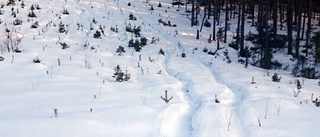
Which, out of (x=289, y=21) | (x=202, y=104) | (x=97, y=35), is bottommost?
(x=202, y=104)

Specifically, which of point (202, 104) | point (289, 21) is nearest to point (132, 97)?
point (202, 104)

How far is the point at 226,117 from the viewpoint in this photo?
19.7 ft

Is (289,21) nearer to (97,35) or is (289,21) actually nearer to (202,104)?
(97,35)

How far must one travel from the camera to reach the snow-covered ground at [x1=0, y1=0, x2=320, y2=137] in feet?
17.1

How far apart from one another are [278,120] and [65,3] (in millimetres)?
18564

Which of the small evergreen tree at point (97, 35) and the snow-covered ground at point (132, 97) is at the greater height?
the small evergreen tree at point (97, 35)

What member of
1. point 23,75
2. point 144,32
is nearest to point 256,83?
point 23,75

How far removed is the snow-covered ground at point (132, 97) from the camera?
205 inches

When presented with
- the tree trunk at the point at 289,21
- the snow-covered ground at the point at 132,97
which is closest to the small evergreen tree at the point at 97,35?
the snow-covered ground at the point at 132,97

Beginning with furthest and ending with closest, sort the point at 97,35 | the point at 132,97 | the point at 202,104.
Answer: the point at 97,35, the point at 132,97, the point at 202,104

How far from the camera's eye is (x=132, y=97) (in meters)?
6.82

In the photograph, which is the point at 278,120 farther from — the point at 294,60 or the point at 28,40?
the point at 294,60

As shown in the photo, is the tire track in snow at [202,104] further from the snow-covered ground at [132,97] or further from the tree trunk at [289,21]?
the tree trunk at [289,21]

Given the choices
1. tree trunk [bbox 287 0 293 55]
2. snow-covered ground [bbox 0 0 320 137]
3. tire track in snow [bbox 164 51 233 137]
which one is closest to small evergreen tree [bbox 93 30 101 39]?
snow-covered ground [bbox 0 0 320 137]
